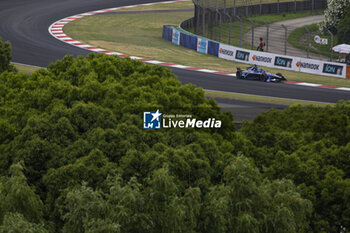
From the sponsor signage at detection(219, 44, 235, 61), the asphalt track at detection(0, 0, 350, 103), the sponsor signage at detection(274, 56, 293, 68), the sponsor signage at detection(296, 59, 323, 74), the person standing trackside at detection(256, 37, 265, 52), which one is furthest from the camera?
the sponsor signage at detection(219, 44, 235, 61)

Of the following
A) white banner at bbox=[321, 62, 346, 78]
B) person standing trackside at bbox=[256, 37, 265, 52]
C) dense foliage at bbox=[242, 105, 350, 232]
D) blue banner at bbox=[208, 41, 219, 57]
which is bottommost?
white banner at bbox=[321, 62, 346, 78]

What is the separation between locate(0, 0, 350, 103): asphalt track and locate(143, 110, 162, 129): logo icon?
20154 millimetres

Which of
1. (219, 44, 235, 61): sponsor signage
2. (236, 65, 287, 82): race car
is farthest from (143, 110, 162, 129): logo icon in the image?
(219, 44, 235, 61): sponsor signage

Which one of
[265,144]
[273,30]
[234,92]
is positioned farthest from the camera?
[273,30]

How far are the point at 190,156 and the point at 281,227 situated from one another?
11.1 ft

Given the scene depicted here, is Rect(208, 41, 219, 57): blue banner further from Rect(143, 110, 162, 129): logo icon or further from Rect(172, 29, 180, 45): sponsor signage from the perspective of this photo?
Rect(143, 110, 162, 129): logo icon

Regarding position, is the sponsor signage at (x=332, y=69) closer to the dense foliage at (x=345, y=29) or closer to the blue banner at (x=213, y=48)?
the dense foliage at (x=345, y=29)

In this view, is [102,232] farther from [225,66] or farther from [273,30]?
[273,30]

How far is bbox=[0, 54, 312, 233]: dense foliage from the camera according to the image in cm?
1127

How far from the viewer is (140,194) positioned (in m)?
11.6

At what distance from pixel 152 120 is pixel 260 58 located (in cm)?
2890

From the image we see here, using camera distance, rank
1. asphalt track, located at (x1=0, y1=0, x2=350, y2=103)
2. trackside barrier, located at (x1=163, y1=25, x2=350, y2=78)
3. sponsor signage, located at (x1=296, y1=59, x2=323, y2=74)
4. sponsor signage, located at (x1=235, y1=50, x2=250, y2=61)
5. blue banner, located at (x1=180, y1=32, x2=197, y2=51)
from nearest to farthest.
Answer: asphalt track, located at (x1=0, y1=0, x2=350, y2=103)
trackside barrier, located at (x1=163, y1=25, x2=350, y2=78)
sponsor signage, located at (x1=296, y1=59, x2=323, y2=74)
sponsor signage, located at (x1=235, y1=50, x2=250, y2=61)
blue banner, located at (x1=180, y1=32, x2=197, y2=51)

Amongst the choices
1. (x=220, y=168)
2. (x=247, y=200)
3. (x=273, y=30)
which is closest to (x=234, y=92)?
(x=273, y=30)

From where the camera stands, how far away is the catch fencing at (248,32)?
4528 cm
